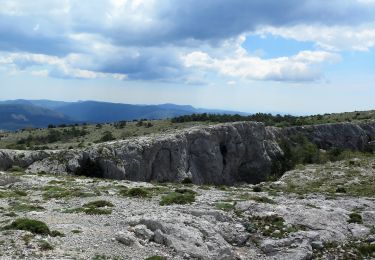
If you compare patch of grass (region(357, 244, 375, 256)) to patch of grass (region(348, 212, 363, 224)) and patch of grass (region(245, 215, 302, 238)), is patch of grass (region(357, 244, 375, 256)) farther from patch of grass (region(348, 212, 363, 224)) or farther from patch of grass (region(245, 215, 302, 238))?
patch of grass (region(348, 212, 363, 224))

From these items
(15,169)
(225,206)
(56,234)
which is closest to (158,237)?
(56,234)

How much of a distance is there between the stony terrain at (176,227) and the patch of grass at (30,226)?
10 cm

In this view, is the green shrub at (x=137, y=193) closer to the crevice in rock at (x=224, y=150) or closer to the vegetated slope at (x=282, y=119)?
the crevice in rock at (x=224, y=150)

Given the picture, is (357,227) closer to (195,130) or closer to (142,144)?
(142,144)

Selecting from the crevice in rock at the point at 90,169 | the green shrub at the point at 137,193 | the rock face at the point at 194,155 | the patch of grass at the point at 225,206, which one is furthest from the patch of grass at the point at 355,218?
the rock face at the point at 194,155

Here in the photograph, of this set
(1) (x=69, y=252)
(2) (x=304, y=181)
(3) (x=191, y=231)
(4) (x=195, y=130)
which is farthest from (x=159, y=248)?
(4) (x=195, y=130)

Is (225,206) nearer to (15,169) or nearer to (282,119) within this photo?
(15,169)

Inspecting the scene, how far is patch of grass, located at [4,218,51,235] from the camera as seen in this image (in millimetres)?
25094

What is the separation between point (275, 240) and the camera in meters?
29.6

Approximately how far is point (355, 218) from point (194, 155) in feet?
207

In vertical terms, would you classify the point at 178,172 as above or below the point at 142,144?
below

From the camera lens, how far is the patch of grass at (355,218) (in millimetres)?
35031

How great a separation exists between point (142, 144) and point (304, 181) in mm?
34135

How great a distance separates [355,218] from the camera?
35344 mm
